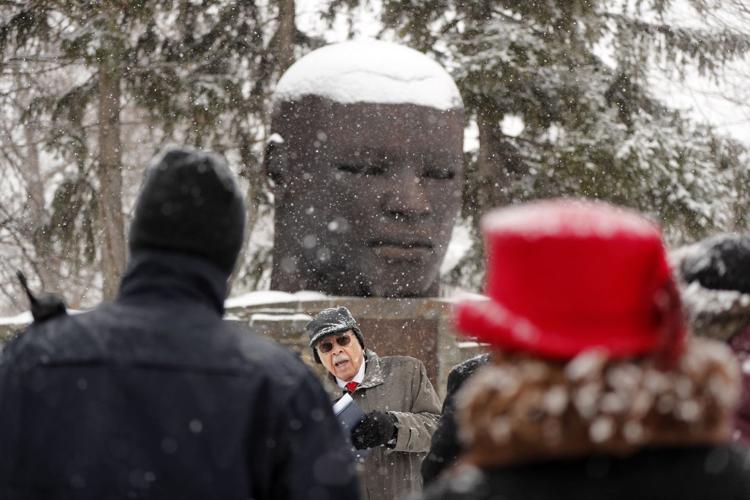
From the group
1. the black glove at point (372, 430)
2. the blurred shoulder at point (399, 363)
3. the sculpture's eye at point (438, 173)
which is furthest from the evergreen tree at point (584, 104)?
the black glove at point (372, 430)

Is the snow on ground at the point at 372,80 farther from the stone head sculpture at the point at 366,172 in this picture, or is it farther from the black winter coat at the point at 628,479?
the black winter coat at the point at 628,479

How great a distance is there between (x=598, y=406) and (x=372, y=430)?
2282mm

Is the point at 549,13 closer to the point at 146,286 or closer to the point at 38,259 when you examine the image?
the point at 38,259

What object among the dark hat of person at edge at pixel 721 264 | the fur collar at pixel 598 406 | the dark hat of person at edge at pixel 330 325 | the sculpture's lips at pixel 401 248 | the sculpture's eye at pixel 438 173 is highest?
the fur collar at pixel 598 406

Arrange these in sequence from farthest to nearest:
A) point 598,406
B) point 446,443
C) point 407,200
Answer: point 407,200, point 446,443, point 598,406

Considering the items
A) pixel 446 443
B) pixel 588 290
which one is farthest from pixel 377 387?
pixel 588 290

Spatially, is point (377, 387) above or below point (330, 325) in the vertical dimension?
below

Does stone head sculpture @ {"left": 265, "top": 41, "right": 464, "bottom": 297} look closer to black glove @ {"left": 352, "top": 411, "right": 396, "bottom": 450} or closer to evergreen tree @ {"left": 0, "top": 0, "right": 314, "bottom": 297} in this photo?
evergreen tree @ {"left": 0, "top": 0, "right": 314, "bottom": 297}

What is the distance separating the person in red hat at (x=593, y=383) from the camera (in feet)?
4.20

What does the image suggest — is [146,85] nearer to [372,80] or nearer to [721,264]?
[372,80]

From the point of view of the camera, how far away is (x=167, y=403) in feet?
5.88

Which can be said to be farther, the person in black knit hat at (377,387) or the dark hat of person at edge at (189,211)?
the person in black knit hat at (377,387)

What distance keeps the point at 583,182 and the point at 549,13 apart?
195cm

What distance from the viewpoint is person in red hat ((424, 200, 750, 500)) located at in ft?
4.20
